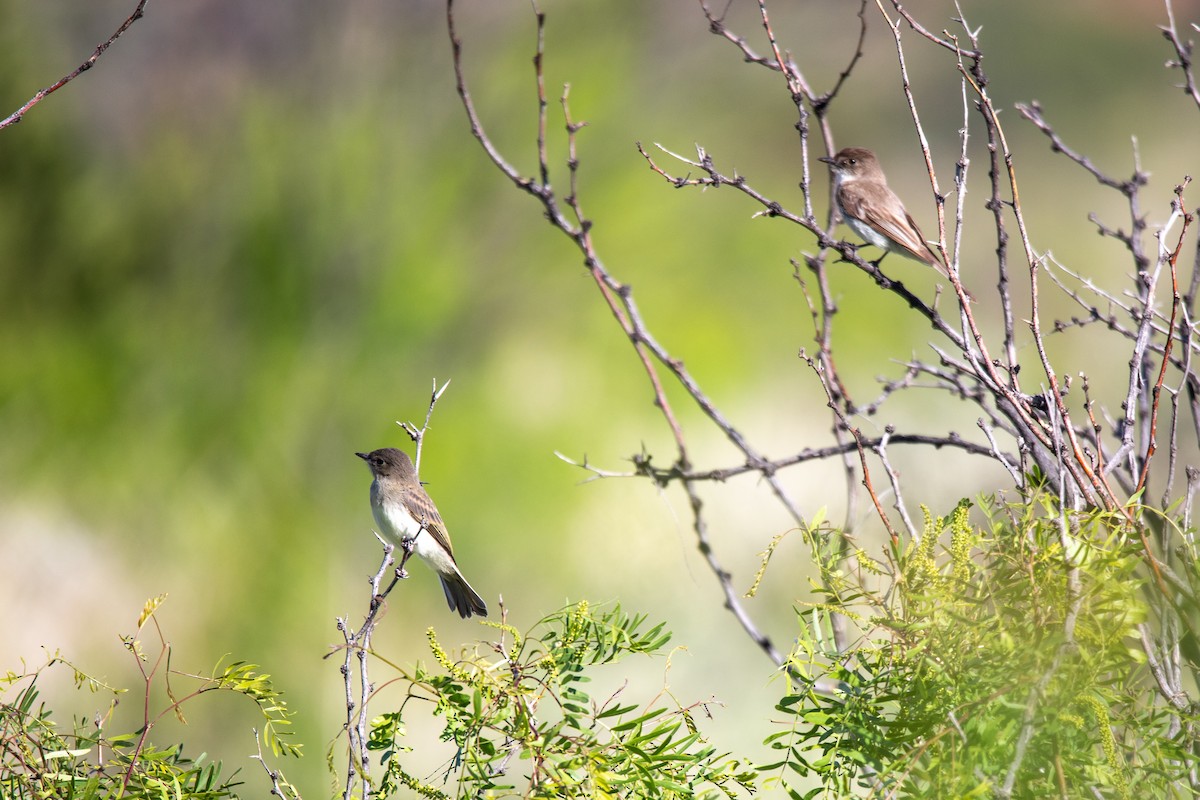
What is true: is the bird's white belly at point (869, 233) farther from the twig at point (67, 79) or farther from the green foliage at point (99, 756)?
the green foliage at point (99, 756)

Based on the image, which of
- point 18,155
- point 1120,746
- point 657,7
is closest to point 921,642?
point 1120,746

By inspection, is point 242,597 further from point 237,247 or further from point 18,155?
point 18,155

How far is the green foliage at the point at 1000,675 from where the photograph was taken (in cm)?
63

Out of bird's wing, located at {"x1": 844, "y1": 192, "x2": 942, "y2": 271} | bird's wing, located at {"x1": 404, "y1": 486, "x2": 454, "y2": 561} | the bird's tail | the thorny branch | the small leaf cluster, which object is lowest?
the small leaf cluster

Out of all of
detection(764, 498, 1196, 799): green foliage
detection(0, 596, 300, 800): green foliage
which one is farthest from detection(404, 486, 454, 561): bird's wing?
detection(764, 498, 1196, 799): green foliage

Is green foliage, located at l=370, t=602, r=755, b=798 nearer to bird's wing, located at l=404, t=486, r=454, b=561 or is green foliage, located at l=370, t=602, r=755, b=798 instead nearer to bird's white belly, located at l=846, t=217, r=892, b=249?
bird's wing, located at l=404, t=486, r=454, b=561

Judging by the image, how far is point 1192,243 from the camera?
3283 millimetres

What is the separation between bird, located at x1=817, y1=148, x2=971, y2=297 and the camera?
8.45ft

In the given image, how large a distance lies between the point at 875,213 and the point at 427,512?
1351mm

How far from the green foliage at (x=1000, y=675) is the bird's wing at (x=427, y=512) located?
1.75 metres

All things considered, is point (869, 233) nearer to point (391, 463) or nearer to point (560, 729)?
point (391, 463)

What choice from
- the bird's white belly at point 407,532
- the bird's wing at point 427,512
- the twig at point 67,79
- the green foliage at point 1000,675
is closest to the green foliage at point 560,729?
the green foliage at point 1000,675

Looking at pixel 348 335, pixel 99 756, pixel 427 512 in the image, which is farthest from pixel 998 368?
pixel 348 335

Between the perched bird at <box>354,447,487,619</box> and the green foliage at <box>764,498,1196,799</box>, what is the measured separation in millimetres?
1822
